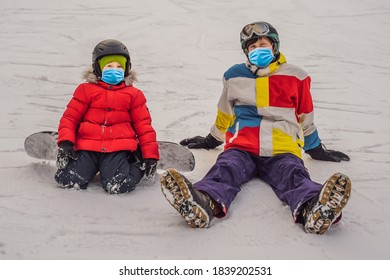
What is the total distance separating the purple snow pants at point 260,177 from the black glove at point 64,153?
31.6 inches

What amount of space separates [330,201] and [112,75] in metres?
1.52

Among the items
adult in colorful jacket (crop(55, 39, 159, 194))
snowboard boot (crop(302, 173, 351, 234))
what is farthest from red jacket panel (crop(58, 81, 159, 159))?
snowboard boot (crop(302, 173, 351, 234))

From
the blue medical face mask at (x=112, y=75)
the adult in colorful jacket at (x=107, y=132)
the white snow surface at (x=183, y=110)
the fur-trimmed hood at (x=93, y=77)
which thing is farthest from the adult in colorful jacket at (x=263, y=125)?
the blue medical face mask at (x=112, y=75)

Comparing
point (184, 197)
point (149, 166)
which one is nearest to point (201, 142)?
point (149, 166)

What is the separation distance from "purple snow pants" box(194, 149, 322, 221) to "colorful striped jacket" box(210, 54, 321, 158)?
0.26 ft

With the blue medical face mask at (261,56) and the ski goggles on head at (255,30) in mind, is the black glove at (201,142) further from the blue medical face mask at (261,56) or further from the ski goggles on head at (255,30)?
the ski goggles on head at (255,30)

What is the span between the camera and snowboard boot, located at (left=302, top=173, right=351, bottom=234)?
2410mm

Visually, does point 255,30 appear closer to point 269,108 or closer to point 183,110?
point 269,108

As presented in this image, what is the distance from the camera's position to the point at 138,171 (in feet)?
10.3

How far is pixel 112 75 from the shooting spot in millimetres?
3143

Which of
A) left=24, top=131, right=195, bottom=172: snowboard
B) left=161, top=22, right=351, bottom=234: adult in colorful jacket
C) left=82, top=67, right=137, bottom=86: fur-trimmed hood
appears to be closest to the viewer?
left=161, top=22, right=351, bottom=234: adult in colorful jacket

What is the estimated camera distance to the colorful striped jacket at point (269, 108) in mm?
3287

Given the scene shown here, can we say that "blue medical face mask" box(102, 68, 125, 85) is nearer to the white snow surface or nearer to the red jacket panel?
the red jacket panel
